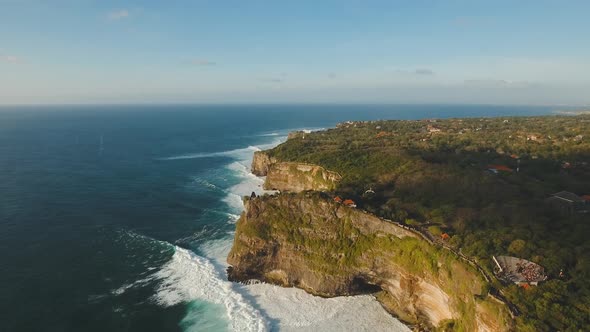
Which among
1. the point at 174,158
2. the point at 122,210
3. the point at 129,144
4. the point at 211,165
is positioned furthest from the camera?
the point at 129,144

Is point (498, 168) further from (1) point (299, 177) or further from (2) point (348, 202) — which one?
(1) point (299, 177)

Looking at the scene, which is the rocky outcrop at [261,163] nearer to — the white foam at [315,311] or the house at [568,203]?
the white foam at [315,311]

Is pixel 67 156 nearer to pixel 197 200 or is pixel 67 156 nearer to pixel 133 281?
pixel 197 200

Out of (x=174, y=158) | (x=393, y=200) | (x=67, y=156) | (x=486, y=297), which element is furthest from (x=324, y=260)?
(x=67, y=156)

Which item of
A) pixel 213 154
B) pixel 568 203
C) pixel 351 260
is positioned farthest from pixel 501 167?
pixel 213 154

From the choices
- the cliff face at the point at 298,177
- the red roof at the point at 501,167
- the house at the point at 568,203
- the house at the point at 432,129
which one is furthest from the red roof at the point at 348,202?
the house at the point at 432,129
